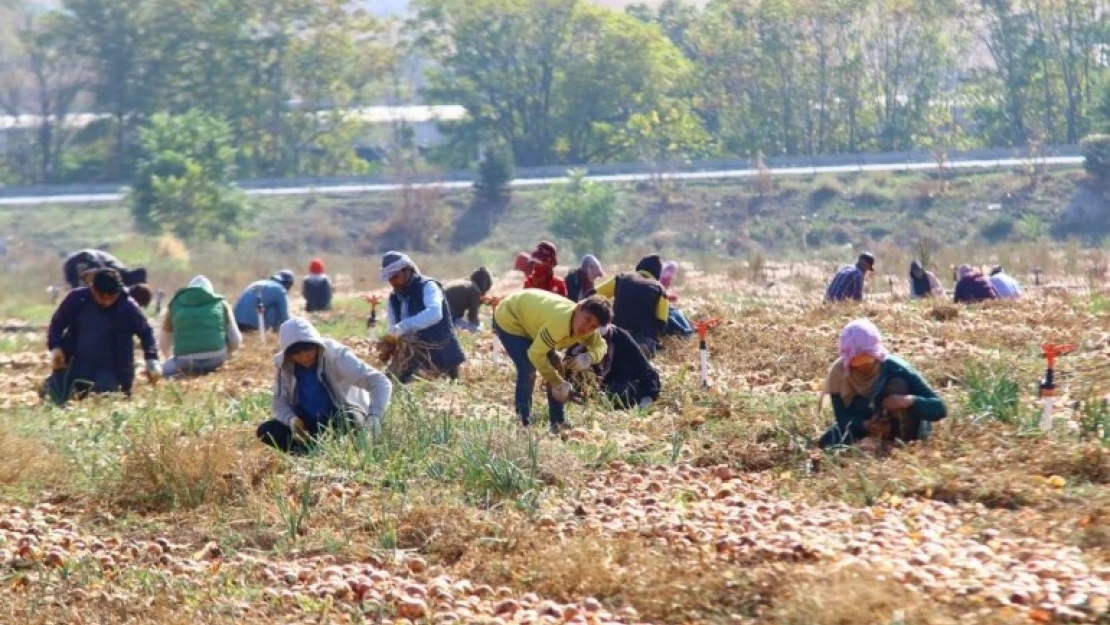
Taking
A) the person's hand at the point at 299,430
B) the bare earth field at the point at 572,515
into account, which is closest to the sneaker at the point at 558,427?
the bare earth field at the point at 572,515

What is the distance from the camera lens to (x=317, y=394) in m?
9.67

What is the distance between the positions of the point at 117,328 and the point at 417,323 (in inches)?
82.4

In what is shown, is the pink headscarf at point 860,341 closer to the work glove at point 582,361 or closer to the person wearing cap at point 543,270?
the work glove at point 582,361

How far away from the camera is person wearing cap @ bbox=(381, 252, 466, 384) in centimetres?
1205

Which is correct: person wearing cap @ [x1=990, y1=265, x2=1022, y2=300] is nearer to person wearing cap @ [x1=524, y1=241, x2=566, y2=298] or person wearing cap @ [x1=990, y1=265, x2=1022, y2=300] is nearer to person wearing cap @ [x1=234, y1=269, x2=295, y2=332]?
person wearing cap @ [x1=524, y1=241, x2=566, y2=298]

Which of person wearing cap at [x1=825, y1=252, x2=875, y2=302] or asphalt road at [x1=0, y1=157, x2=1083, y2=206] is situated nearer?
person wearing cap at [x1=825, y1=252, x2=875, y2=302]

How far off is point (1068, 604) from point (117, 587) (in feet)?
11.9

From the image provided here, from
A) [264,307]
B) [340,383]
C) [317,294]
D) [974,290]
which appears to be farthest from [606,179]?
[340,383]

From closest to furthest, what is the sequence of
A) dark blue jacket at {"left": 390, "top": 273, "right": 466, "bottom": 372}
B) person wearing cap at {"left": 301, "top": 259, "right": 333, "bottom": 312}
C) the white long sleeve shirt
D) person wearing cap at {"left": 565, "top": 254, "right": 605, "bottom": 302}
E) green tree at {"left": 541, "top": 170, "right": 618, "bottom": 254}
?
1. the white long sleeve shirt
2. dark blue jacket at {"left": 390, "top": 273, "right": 466, "bottom": 372}
3. person wearing cap at {"left": 565, "top": 254, "right": 605, "bottom": 302}
4. person wearing cap at {"left": 301, "top": 259, "right": 333, "bottom": 312}
5. green tree at {"left": 541, "top": 170, "right": 618, "bottom": 254}

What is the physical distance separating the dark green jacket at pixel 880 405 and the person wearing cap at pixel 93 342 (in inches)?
209

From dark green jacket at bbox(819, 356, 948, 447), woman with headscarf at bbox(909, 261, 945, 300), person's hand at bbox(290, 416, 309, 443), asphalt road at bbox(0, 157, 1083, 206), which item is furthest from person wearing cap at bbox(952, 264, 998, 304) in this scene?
asphalt road at bbox(0, 157, 1083, 206)

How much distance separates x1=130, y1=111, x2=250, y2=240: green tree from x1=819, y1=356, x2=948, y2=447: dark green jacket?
43242 millimetres

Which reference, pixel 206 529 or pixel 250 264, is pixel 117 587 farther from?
pixel 250 264

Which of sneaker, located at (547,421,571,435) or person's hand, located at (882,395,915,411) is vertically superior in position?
person's hand, located at (882,395,915,411)
